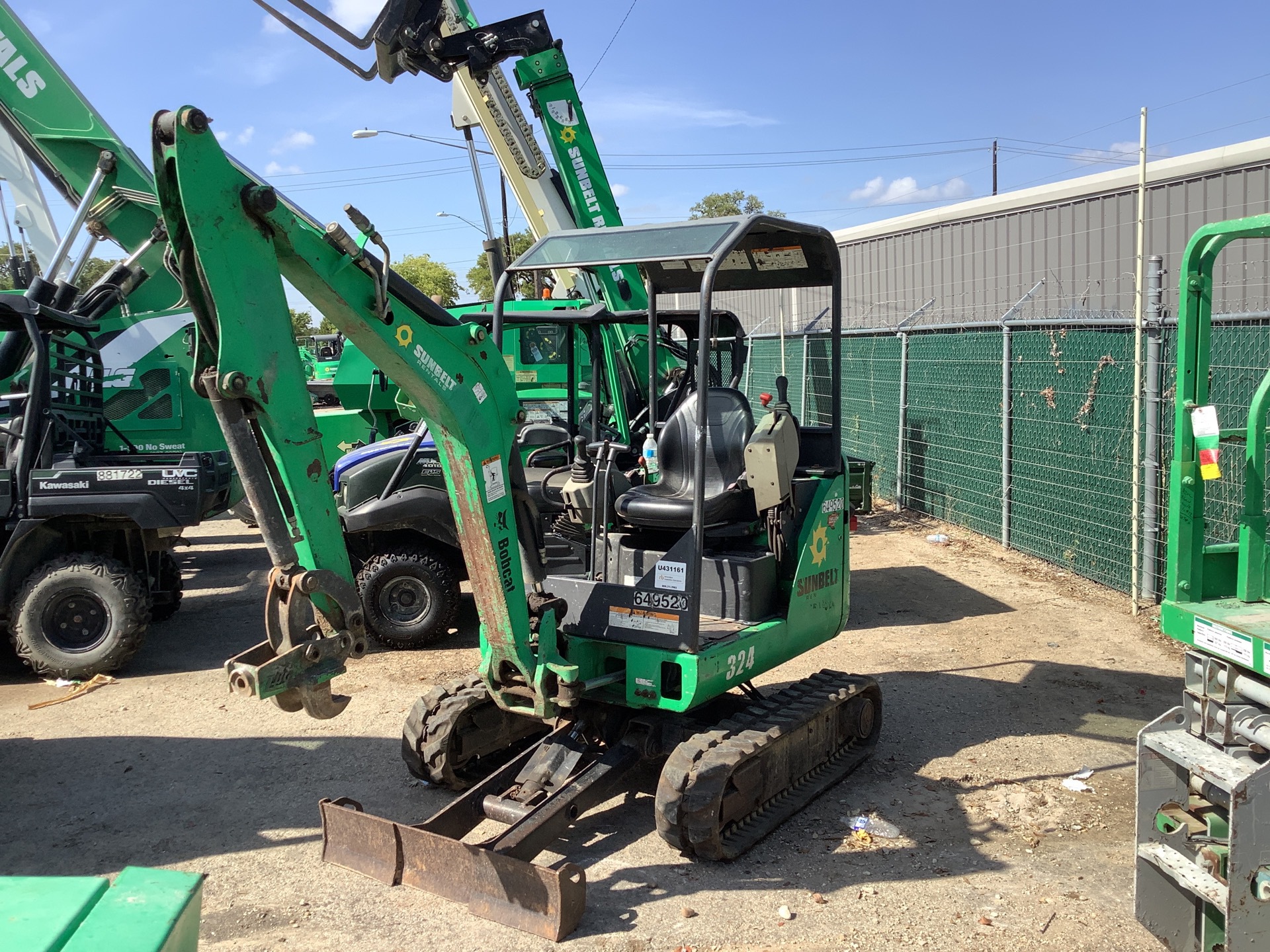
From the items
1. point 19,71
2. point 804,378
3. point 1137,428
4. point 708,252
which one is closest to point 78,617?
point 708,252

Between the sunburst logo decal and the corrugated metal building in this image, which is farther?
the corrugated metal building

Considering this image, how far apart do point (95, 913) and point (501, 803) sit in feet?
9.67

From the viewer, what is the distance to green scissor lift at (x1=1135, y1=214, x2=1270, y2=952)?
3.18m

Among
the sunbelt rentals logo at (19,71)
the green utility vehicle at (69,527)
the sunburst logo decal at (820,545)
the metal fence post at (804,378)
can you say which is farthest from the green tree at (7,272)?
the metal fence post at (804,378)

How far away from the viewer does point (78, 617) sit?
7422 mm

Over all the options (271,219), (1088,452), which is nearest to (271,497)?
(271,219)

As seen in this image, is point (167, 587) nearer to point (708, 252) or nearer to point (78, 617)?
point (78, 617)

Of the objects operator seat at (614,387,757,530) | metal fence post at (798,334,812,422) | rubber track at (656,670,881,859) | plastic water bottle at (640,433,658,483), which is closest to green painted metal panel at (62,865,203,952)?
rubber track at (656,670,881,859)

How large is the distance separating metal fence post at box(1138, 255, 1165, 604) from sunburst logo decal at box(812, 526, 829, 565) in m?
3.88

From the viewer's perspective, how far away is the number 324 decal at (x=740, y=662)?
4.85 m

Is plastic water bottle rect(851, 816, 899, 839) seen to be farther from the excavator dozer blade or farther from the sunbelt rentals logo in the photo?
the sunbelt rentals logo

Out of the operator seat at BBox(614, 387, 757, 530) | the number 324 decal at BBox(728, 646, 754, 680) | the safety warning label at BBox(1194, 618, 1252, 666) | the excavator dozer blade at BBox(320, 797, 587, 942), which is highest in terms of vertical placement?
the operator seat at BBox(614, 387, 757, 530)

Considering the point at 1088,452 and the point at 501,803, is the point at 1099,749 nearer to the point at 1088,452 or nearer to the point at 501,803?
the point at 501,803

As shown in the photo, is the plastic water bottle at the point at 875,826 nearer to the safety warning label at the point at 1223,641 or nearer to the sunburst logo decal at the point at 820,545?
the sunburst logo decal at the point at 820,545
